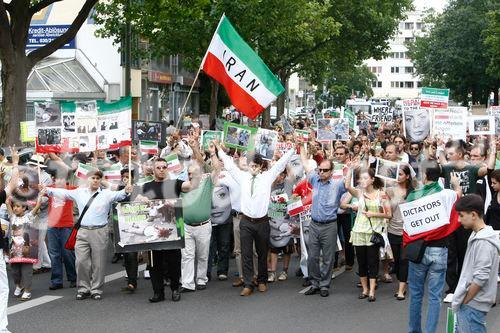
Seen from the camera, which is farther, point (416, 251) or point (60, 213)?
point (60, 213)

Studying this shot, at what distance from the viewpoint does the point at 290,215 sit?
11508 mm

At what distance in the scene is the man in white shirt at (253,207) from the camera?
10.4 m

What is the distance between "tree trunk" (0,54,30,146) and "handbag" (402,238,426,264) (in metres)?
11.3

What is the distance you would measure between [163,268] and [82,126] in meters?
2.31

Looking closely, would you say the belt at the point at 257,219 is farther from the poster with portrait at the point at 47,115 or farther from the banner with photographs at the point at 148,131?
the banner with photographs at the point at 148,131

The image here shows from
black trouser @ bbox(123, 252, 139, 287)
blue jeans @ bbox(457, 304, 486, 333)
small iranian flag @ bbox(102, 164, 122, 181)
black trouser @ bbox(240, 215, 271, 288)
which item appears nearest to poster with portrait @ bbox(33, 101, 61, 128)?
small iranian flag @ bbox(102, 164, 122, 181)

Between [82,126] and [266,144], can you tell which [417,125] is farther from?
[82,126]

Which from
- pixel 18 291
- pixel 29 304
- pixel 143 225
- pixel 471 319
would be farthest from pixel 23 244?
pixel 471 319

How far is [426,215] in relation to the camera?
8.10 m

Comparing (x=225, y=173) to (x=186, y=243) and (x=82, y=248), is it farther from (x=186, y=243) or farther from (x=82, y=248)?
(x=82, y=248)

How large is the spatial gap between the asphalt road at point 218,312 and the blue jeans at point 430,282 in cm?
84

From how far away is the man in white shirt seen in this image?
34.1 feet

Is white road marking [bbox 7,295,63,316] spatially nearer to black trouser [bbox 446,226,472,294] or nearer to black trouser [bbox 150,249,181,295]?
black trouser [bbox 150,249,181,295]

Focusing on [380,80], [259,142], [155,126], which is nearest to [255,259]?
[259,142]
